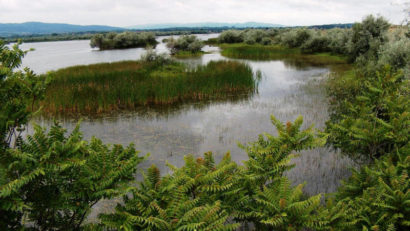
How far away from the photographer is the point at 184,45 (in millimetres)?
50562

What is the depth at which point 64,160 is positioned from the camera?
370 centimetres

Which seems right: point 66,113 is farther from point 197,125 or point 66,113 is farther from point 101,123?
point 197,125

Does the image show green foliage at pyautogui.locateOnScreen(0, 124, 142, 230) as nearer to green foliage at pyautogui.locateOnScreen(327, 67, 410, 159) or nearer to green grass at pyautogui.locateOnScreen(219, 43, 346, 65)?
green foliage at pyautogui.locateOnScreen(327, 67, 410, 159)

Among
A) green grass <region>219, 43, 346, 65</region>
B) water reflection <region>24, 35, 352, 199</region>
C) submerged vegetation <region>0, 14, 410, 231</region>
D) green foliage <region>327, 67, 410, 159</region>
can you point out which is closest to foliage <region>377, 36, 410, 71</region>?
water reflection <region>24, 35, 352, 199</region>

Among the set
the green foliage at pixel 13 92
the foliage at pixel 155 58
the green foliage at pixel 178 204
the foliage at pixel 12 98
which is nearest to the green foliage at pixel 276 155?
the green foliage at pixel 178 204

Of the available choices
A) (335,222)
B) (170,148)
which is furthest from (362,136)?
(170,148)

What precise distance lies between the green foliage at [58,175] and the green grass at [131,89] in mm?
13146

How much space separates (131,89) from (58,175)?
1510 cm

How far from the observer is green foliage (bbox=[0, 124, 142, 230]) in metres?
3.46

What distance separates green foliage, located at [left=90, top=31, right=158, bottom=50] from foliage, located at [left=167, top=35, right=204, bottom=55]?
24.0m

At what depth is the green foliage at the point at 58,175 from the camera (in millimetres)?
3465

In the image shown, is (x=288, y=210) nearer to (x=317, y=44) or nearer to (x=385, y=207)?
(x=385, y=207)

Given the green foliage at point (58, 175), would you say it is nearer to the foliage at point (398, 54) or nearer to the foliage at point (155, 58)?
the foliage at point (398, 54)

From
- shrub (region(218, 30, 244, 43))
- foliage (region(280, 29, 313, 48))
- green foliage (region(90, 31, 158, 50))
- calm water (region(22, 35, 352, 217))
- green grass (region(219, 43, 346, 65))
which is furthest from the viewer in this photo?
shrub (region(218, 30, 244, 43))
